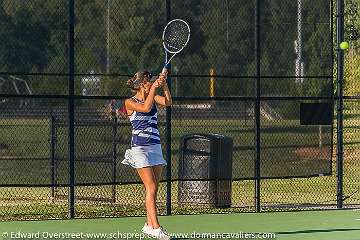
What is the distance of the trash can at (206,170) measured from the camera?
15.9 metres

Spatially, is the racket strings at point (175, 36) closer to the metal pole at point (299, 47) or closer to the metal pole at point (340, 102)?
the metal pole at point (340, 102)

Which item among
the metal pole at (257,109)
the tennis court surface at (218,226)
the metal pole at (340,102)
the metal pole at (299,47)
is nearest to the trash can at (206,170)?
the metal pole at (257,109)

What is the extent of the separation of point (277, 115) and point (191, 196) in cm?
640

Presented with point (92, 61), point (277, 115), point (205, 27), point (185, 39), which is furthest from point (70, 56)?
point (92, 61)

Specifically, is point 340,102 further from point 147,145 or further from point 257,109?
point 147,145

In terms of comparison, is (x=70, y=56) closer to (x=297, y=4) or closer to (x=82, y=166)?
(x=82, y=166)

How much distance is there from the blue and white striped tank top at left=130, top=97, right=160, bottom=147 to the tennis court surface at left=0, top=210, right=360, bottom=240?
3.91ft

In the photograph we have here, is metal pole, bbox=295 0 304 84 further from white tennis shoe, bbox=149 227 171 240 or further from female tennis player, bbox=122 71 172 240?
white tennis shoe, bbox=149 227 171 240

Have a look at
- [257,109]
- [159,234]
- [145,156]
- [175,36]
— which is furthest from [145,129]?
[257,109]

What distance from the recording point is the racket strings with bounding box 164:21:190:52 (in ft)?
43.9

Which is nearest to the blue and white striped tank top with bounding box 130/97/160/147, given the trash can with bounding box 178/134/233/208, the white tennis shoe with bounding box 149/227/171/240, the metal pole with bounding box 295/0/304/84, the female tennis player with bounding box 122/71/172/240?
the female tennis player with bounding box 122/71/172/240

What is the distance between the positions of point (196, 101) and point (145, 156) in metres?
7.26

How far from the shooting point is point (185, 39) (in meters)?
13.4

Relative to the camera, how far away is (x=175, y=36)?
13.5 m
